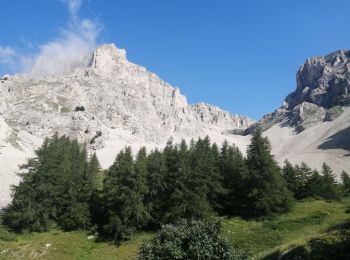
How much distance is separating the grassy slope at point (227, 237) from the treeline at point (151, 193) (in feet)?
7.77

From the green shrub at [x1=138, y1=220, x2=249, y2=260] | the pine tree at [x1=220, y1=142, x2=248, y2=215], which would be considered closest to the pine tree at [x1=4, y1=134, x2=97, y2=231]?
Answer: the pine tree at [x1=220, y1=142, x2=248, y2=215]

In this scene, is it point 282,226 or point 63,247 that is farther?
point 63,247

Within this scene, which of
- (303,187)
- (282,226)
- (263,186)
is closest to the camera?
(282,226)

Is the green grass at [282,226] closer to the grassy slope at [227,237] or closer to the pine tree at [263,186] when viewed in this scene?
the grassy slope at [227,237]

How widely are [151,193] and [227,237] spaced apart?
53.9 feet

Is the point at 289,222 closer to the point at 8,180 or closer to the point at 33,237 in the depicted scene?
the point at 33,237

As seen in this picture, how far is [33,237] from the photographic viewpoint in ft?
169

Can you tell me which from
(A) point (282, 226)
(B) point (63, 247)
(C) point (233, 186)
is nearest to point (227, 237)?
(A) point (282, 226)

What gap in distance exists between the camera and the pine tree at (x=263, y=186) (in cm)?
5038

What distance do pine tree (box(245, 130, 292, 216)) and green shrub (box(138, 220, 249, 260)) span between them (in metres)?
Result: 27.2

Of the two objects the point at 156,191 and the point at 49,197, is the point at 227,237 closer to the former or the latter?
the point at 156,191

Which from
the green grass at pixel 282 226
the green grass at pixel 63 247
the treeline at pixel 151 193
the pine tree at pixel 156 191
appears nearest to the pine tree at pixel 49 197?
the treeline at pixel 151 193

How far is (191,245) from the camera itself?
2252 cm

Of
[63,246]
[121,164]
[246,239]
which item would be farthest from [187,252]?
[121,164]
